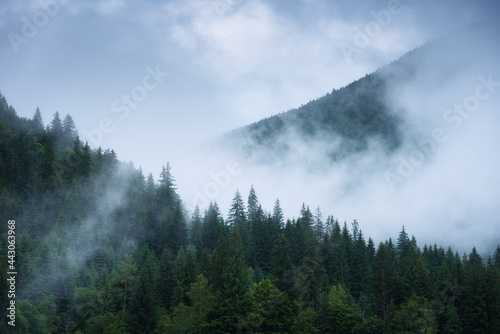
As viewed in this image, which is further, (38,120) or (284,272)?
(38,120)

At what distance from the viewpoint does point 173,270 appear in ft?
258

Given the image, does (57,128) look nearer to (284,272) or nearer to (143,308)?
(143,308)

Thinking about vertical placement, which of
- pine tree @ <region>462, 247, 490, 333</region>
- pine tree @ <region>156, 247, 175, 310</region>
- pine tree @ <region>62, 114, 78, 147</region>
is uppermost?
pine tree @ <region>62, 114, 78, 147</region>

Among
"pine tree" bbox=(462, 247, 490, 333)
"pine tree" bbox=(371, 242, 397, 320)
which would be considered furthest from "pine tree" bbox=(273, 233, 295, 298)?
"pine tree" bbox=(462, 247, 490, 333)

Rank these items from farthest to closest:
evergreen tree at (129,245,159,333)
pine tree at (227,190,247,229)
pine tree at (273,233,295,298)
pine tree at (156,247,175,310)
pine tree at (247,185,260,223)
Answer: pine tree at (247,185,260,223) < pine tree at (227,190,247,229) < pine tree at (156,247,175,310) < pine tree at (273,233,295,298) < evergreen tree at (129,245,159,333)

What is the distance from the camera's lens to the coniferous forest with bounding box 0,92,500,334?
2301 inches

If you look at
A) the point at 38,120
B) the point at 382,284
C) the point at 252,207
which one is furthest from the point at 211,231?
the point at 38,120

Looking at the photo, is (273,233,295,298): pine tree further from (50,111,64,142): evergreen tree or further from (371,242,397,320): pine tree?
(50,111,64,142): evergreen tree

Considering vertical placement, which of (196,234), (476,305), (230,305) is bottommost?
(476,305)

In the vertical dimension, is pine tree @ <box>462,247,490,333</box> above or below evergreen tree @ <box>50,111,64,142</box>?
below

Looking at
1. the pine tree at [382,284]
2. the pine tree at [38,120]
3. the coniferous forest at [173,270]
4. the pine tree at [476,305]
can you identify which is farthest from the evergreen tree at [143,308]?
the pine tree at [38,120]

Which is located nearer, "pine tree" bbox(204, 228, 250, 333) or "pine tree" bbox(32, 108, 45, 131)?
"pine tree" bbox(204, 228, 250, 333)

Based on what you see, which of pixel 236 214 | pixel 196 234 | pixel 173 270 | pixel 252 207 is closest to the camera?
pixel 173 270

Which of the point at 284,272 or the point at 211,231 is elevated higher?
the point at 211,231
